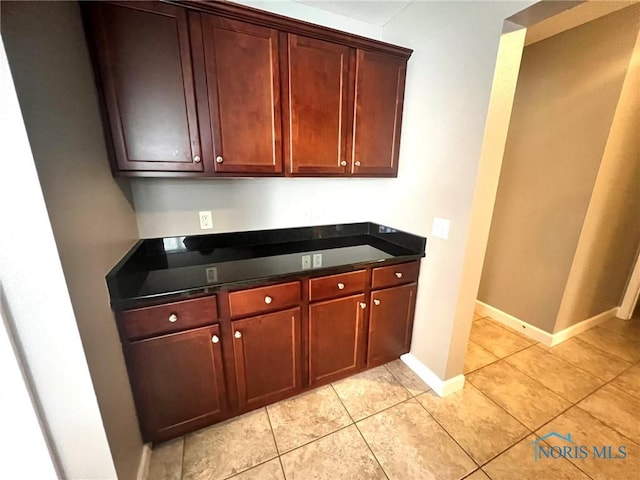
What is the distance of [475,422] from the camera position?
150 centimetres

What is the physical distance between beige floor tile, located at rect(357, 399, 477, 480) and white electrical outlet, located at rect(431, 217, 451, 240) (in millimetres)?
1103

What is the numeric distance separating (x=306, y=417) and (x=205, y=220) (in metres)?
1.39

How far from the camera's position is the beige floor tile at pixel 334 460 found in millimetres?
1233

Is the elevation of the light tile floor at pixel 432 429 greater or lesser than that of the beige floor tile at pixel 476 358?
lesser

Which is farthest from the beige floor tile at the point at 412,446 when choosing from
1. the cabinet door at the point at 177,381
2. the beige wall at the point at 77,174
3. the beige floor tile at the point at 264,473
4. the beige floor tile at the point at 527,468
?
the beige wall at the point at 77,174

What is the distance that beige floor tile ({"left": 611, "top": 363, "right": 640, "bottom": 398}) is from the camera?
1.72 meters

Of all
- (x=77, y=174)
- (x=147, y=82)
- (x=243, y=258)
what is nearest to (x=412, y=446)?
(x=243, y=258)

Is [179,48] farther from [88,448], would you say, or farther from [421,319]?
[421,319]

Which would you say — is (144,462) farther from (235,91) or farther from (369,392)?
(235,91)

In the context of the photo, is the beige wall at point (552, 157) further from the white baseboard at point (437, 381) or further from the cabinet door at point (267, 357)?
the cabinet door at point (267, 357)

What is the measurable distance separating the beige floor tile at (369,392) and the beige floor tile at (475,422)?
0.56 feet

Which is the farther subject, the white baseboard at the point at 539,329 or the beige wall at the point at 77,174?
the white baseboard at the point at 539,329

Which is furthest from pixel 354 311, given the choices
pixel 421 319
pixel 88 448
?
pixel 88 448

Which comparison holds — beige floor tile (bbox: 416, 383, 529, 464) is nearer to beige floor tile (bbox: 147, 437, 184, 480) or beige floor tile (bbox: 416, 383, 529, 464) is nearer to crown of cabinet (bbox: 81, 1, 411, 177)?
beige floor tile (bbox: 147, 437, 184, 480)
